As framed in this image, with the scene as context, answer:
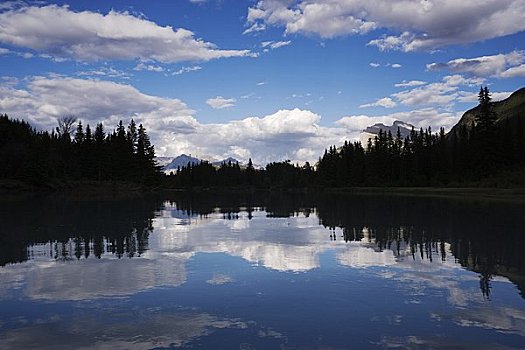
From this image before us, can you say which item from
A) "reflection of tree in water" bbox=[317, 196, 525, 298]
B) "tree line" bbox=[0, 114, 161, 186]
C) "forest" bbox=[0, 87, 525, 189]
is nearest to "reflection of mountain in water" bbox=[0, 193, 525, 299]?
"reflection of tree in water" bbox=[317, 196, 525, 298]

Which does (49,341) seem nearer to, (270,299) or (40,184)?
(270,299)

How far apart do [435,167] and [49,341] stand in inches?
4263

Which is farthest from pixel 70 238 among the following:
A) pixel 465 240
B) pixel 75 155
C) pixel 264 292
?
pixel 75 155

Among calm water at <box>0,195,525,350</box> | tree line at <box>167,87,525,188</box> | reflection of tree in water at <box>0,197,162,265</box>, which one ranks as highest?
tree line at <box>167,87,525,188</box>

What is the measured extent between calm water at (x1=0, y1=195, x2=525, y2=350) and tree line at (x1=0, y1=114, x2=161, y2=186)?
3048 inches

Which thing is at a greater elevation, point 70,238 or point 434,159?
point 434,159

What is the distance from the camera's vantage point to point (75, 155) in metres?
108

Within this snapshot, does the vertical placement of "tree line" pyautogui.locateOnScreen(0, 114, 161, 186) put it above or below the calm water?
above

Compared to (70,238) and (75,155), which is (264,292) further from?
(75,155)

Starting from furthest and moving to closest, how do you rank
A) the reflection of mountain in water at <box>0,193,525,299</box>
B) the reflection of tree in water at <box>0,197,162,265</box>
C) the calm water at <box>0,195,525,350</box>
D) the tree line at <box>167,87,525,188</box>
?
1. the tree line at <box>167,87,525,188</box>
2. the reflection of tree in water at <box>0,197,162,265</box>
3. the reflection of mountain in water at <box>0,193,525,299</box>
4. the calm water at <box>0,195,525,350</box>

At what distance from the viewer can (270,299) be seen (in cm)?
1071

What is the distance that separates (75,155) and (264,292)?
107 meters

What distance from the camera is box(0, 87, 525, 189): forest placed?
8250 cm

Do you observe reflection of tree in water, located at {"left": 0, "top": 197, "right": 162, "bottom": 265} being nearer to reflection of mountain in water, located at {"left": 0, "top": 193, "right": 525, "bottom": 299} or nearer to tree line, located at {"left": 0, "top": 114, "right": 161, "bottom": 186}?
reflection of mountain in water, located at {"left": 0, "top": 193, "right": 525, "bottom": 299}
